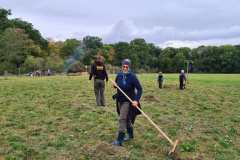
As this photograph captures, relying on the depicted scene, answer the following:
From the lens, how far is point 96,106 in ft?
57.2

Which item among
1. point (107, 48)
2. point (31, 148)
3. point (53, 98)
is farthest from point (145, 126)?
point (107, 48)

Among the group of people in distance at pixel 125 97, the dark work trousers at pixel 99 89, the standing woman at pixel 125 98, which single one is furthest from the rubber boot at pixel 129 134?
the dark work trousers at pixel 99 89

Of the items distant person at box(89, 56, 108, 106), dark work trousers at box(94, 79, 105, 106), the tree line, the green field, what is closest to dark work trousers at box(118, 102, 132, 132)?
the green field

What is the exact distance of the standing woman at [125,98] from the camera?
10.2 meters

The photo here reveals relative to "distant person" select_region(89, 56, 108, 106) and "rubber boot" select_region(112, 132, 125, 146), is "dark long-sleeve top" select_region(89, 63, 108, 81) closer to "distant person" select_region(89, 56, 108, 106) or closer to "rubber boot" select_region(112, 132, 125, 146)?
"distant person" select_region(89, 56, 108, 106)

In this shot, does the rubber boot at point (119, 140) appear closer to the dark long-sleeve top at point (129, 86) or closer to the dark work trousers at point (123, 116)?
the dark work trousers at point (123, 116)

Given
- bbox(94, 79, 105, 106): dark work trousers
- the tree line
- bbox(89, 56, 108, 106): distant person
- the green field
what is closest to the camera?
the green field

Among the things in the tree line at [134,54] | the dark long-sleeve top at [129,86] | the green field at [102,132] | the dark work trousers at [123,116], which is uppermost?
the tree line at [134,54]

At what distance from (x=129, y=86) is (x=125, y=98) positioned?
32cm

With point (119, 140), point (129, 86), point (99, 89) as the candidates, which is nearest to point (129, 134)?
point (119, 140)

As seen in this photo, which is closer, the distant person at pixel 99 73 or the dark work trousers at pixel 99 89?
the distant person at pixel 99 73

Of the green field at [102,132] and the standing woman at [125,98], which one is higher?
the standing woman at [125,98]

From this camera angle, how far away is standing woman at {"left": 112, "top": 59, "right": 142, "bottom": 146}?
1024cm

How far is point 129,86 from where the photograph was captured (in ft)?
34.1
